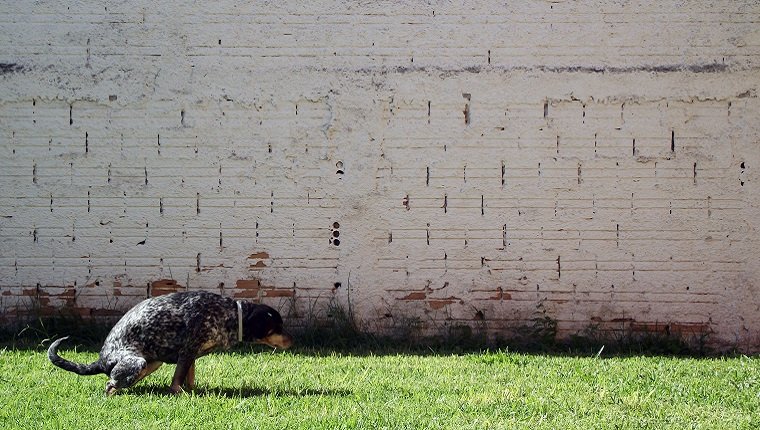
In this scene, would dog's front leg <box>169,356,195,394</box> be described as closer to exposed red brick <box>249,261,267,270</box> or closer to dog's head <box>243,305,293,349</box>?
dog's head <box>243,305,293,349</box>

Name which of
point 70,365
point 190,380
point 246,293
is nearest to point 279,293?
point 246,293

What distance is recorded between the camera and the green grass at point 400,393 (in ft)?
20.9

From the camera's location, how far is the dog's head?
7488 millimetres

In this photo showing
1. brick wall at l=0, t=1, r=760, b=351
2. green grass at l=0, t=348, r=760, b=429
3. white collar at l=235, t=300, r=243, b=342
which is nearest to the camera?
green grass at l=0, t=348, r=760, b=429

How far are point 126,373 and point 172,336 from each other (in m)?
0.41

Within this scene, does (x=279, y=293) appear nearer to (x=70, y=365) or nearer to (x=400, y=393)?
(x=400, y=393)

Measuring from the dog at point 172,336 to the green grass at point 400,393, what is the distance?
7.0 inches

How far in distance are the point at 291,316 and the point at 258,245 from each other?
80 centimetres

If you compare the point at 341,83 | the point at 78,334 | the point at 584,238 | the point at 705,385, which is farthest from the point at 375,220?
the point at 705,385

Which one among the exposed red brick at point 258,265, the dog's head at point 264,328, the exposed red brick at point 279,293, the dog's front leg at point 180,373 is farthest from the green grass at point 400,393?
the exposed red brick at point 258,265

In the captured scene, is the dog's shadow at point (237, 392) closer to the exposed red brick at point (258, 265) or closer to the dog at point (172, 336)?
the dog at point (172, 336)

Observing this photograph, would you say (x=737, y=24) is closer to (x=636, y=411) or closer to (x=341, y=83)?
(x=341, y=83)

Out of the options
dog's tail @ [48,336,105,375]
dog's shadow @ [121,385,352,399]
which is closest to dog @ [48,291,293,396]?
dog's tail @ [48,336,105,375]

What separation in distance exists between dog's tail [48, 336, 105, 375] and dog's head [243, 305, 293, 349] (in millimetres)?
1069
